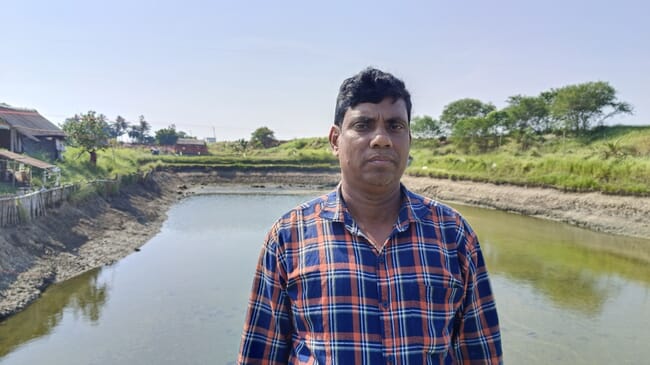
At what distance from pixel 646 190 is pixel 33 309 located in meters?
20.9

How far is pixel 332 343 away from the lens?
5.14ft

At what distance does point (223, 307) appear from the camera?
9.68 m

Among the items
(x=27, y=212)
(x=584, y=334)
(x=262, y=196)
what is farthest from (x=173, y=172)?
(x=584, y=334)

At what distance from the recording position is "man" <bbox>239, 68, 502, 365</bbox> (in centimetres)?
158

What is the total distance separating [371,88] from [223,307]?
28.8ft

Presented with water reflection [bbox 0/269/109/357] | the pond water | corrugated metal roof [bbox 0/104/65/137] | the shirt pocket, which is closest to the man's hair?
the shirt pocket

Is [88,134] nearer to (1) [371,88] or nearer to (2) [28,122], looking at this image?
(2) [28,122]

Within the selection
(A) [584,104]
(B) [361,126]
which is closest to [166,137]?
(A) [584,104]

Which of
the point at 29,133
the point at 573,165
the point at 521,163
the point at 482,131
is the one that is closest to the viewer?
the point at 29,133

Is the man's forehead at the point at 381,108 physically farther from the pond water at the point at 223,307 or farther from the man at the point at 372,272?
the pond water at the point at 223,307

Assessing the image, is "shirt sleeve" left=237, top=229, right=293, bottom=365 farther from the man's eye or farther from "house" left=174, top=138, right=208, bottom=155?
"house" left=174, top=138, right=208, bottom=155

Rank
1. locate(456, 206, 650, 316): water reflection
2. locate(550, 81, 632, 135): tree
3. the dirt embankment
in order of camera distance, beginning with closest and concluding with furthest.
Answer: the dirt embankment < locate(456, 206, 650, 316): water reflection < locate(550, 81, 632, 135): tree

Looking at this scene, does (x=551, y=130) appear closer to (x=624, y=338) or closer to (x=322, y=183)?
(x=322, y=183)

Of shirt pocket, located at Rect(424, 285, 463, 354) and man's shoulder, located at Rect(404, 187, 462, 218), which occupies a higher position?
man's shoulder, located at Rect(404, 187, 462, 218)
